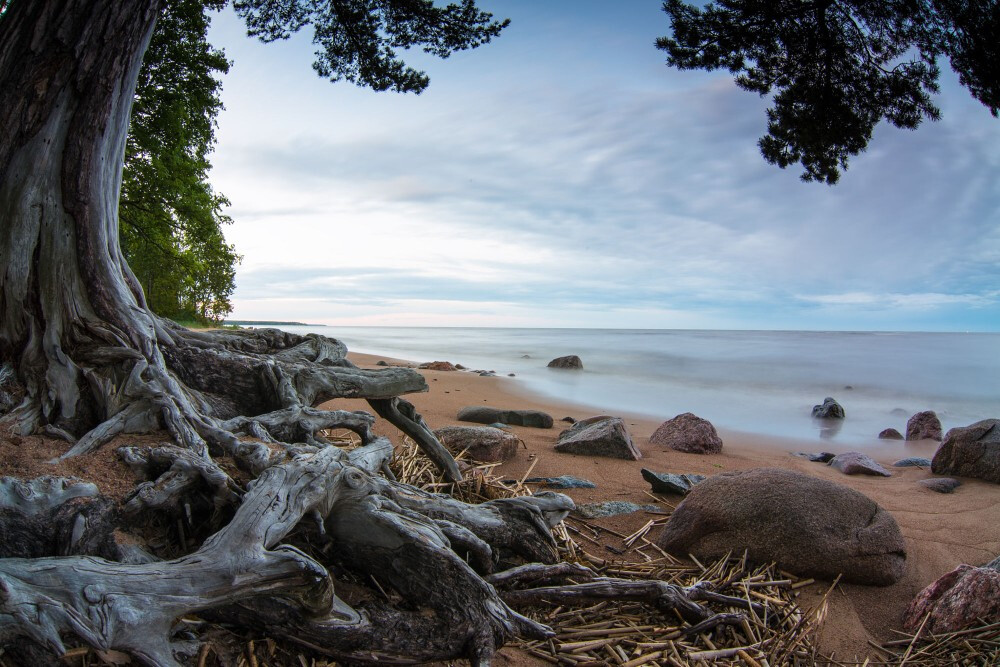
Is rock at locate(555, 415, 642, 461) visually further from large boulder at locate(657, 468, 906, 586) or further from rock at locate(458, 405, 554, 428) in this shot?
large boulder at locate(657, 468, 906, 586)

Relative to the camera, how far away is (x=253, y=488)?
3029mm

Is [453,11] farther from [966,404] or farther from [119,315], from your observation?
[966,404]

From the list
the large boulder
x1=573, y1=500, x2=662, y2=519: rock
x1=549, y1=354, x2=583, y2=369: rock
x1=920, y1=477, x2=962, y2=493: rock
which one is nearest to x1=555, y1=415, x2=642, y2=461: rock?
x1=573, y1=500, x2=662, y2=519: rock

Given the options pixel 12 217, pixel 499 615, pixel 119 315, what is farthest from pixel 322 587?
pixel 12 217

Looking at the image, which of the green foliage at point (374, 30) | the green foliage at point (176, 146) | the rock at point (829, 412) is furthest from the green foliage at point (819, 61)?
the rock at point (829, 412)

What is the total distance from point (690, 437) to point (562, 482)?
3554 mm

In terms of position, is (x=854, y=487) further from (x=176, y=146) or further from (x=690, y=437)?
(x=176, y=146)

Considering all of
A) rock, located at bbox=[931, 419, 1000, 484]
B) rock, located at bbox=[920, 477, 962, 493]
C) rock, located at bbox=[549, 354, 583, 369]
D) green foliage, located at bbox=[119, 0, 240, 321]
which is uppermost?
green foliage, located at bbox=[119, 0, 240, 321]

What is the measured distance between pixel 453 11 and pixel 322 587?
18.6ft

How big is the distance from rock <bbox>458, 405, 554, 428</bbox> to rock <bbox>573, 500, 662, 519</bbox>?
403 cm

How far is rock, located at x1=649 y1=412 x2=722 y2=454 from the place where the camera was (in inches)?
346

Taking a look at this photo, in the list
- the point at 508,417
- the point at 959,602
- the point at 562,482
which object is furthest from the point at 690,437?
the point at 959,602

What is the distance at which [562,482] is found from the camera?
19.8ft

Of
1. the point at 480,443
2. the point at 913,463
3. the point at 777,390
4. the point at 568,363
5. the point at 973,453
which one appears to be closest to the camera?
the point at 480,443
